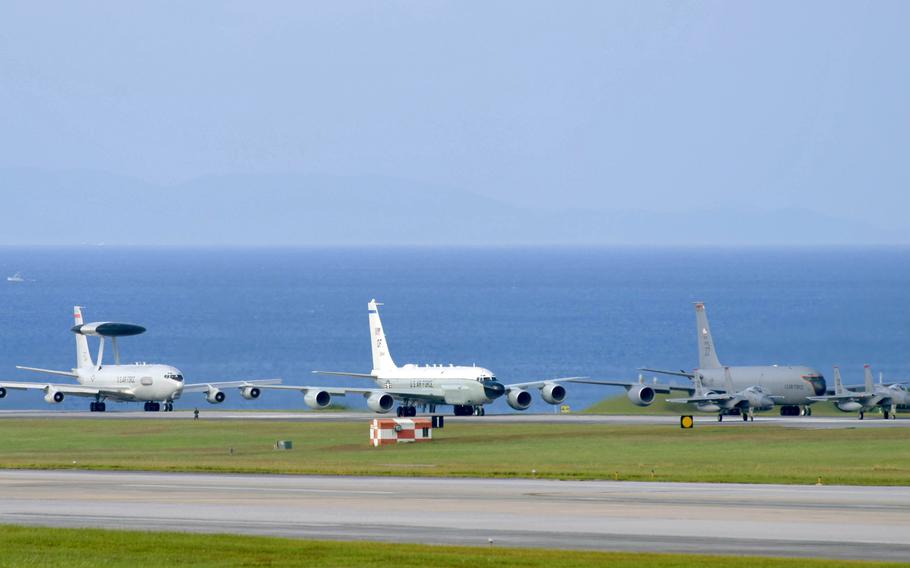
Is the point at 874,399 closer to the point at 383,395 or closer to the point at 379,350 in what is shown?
the point at 383,395

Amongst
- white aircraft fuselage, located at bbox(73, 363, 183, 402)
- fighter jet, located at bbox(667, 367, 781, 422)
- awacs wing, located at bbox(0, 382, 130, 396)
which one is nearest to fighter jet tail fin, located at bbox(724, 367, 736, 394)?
fighter jet, located at bbox(667, 367, 781, 422)

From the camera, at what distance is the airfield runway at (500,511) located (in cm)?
3597

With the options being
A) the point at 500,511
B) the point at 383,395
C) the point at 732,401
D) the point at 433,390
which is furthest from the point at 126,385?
the point at 500,511

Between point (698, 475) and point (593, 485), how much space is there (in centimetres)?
539

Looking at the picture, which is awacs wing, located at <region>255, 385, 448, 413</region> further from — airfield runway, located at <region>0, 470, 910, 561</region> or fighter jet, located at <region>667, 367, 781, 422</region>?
airfield runway, located at <region>0, 470, 910, 561</region>

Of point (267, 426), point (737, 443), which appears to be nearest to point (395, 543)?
point (737, 443)

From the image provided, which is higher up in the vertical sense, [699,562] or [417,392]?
[417,392]

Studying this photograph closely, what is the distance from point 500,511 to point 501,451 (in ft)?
93.6

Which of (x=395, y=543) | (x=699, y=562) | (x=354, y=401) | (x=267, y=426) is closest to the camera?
(x=699, y=562)

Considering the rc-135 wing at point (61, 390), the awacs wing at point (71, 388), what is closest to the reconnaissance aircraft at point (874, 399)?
the awacs wing at point (71, 388)

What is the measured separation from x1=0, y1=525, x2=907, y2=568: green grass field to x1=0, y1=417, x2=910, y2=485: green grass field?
20.3 m

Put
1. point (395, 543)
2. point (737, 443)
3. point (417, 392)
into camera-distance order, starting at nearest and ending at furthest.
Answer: point (395, 543) → point (737, 443) → point (417, 392)

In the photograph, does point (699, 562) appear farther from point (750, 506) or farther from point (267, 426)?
point (267, 426)

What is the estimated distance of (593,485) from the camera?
2003 inches
